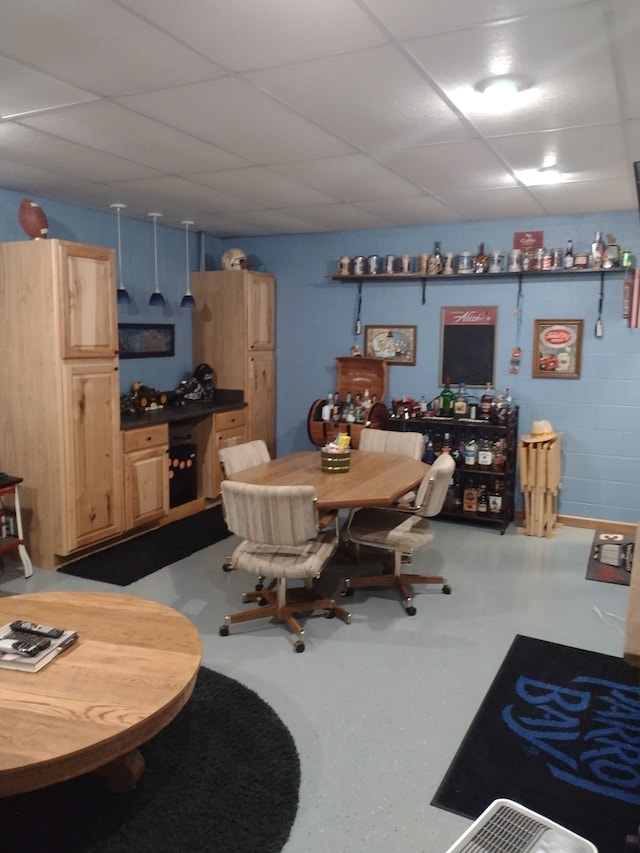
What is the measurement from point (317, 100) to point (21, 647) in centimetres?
240

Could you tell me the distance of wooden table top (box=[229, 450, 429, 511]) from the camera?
3303 millimetres

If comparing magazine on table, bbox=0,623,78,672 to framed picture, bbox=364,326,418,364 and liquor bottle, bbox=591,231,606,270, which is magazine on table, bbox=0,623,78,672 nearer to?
framed picture, bbox=364,326,418,364

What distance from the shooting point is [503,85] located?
248cm

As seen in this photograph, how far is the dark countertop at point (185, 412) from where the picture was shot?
4.89 m

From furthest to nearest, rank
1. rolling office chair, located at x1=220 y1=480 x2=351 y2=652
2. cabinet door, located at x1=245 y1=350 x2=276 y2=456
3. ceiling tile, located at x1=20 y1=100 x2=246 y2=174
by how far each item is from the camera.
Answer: cabinet door, located at x1=245 y1=350 x2=276 y2=456 < rolling office chair, located at x1=220 y1=480 x2=351 y2=652 < ceiling tile, located at x1=20 y1=100 x2=246 y2=174

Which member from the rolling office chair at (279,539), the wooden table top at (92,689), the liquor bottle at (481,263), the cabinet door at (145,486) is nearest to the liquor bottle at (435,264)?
the liquor bottle at (481,263)

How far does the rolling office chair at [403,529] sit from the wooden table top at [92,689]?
1406 mm

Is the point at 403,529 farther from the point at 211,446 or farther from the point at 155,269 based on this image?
the point at 155,269

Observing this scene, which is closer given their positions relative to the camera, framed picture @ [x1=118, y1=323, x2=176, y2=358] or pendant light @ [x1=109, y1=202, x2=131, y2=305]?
pendant light @ [x1=109, y1=202, x2=131, y2=305]

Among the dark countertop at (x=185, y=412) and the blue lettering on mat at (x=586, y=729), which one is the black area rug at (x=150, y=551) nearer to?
the dark countertop at (x=185, y=412)

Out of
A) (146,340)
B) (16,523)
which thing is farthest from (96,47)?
(146,340)

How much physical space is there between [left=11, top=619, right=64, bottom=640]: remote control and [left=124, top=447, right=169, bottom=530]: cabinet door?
2.38 meters

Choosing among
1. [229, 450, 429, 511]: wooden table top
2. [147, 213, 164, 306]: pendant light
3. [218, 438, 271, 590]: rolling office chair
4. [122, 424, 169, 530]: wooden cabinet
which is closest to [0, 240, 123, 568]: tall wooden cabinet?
[122, 424, 169, 530]: wooden cabinet

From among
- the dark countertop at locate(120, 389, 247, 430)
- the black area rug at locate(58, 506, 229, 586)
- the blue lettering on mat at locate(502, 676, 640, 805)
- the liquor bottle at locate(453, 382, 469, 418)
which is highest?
the liquor bottle at locate(453, 382, 469, 418)
